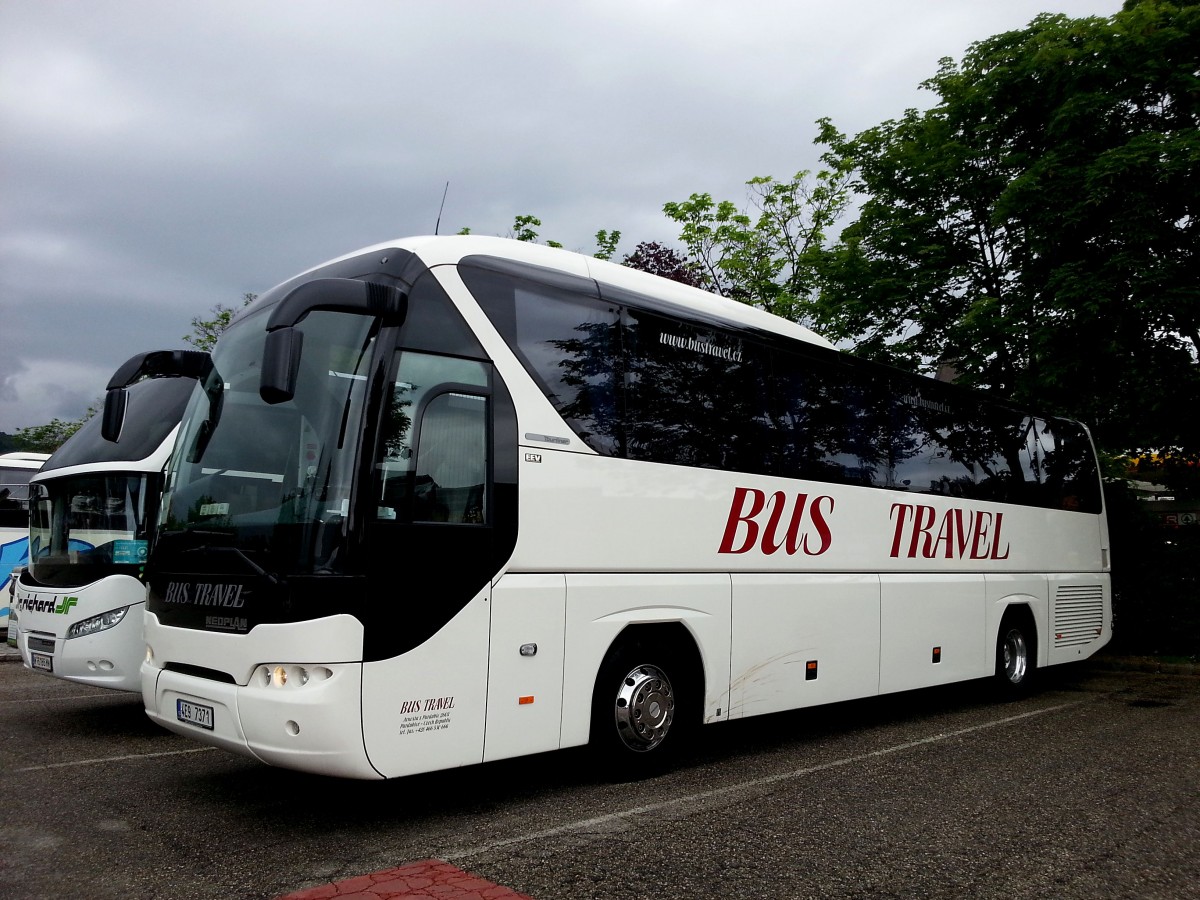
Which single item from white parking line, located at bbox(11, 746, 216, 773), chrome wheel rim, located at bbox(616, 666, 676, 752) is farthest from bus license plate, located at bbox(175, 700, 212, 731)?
chrome wheel rim, located at bbox(616, 666, 676, 752)

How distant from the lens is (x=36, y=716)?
9.37 meters

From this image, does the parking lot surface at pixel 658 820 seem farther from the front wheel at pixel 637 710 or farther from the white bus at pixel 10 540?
the white bus at pixel 10 540

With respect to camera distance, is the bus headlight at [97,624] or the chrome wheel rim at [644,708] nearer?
the chrome wheel rim at [644,708]

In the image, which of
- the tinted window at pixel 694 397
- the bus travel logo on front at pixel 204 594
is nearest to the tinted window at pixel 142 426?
the bus travel logo on front at pixel 204 594

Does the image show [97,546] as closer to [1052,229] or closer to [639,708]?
[639,708]

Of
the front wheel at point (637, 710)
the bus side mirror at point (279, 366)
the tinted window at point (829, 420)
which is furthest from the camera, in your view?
the tinted window at point (829, 420)

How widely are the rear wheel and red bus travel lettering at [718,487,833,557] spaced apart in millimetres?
3822

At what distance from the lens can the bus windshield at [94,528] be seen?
8461 mm

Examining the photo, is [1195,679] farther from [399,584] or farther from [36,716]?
[36,716]

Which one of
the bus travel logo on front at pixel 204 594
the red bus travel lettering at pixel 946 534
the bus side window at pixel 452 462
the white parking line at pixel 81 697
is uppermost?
the bus side window at pixel 452 462

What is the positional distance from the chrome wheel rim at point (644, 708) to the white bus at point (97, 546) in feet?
14.1

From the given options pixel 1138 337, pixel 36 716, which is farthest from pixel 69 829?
pixel 1138 337

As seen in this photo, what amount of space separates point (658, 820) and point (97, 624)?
17.4ft

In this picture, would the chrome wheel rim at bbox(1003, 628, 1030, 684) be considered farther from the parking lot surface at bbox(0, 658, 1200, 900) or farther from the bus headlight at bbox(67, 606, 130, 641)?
the bus headlight at bbox(67, 606, 130, 641)
